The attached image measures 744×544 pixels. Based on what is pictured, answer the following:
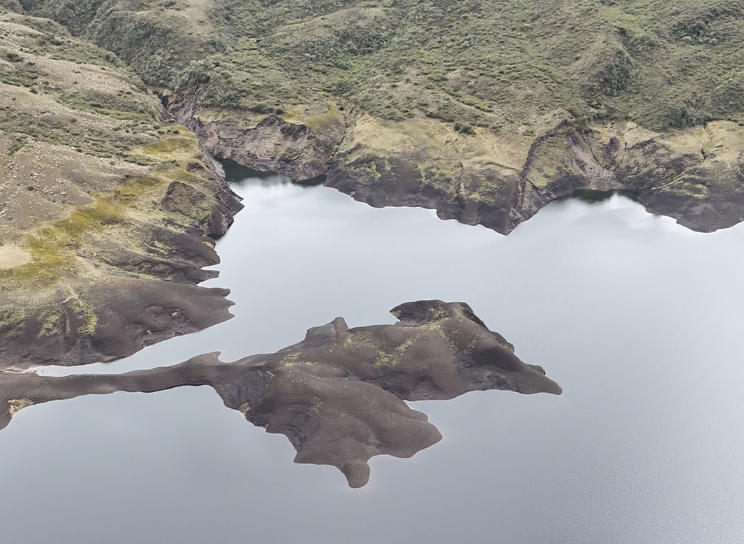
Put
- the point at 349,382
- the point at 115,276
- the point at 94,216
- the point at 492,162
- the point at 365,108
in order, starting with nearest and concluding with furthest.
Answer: the point at 349,382
the point at 115,276
the point at 94,216
the point at 492,162
the point at 365,108

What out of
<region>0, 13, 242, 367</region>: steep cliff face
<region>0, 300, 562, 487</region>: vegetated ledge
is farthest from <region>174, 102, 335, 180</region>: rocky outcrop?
<region>0, 300, 562, 487</region>: vegetated ledge

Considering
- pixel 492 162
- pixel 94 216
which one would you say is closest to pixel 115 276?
pixel 94 216

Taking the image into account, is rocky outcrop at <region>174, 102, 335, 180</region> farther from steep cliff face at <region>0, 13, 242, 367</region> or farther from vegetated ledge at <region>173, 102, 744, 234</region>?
Answer: steep cliff face at <region>0, 13, 242, 367</region>

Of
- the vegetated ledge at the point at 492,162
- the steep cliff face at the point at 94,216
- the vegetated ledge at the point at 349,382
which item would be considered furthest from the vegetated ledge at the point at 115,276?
the vegetated ledge at the point at 492,162

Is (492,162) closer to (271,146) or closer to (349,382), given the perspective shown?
(271,146)

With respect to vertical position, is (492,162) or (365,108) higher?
(365,108)

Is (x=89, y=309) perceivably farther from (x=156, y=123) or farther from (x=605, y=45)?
(x=605, y=45)

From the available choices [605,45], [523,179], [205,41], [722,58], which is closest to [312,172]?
[523,179]
